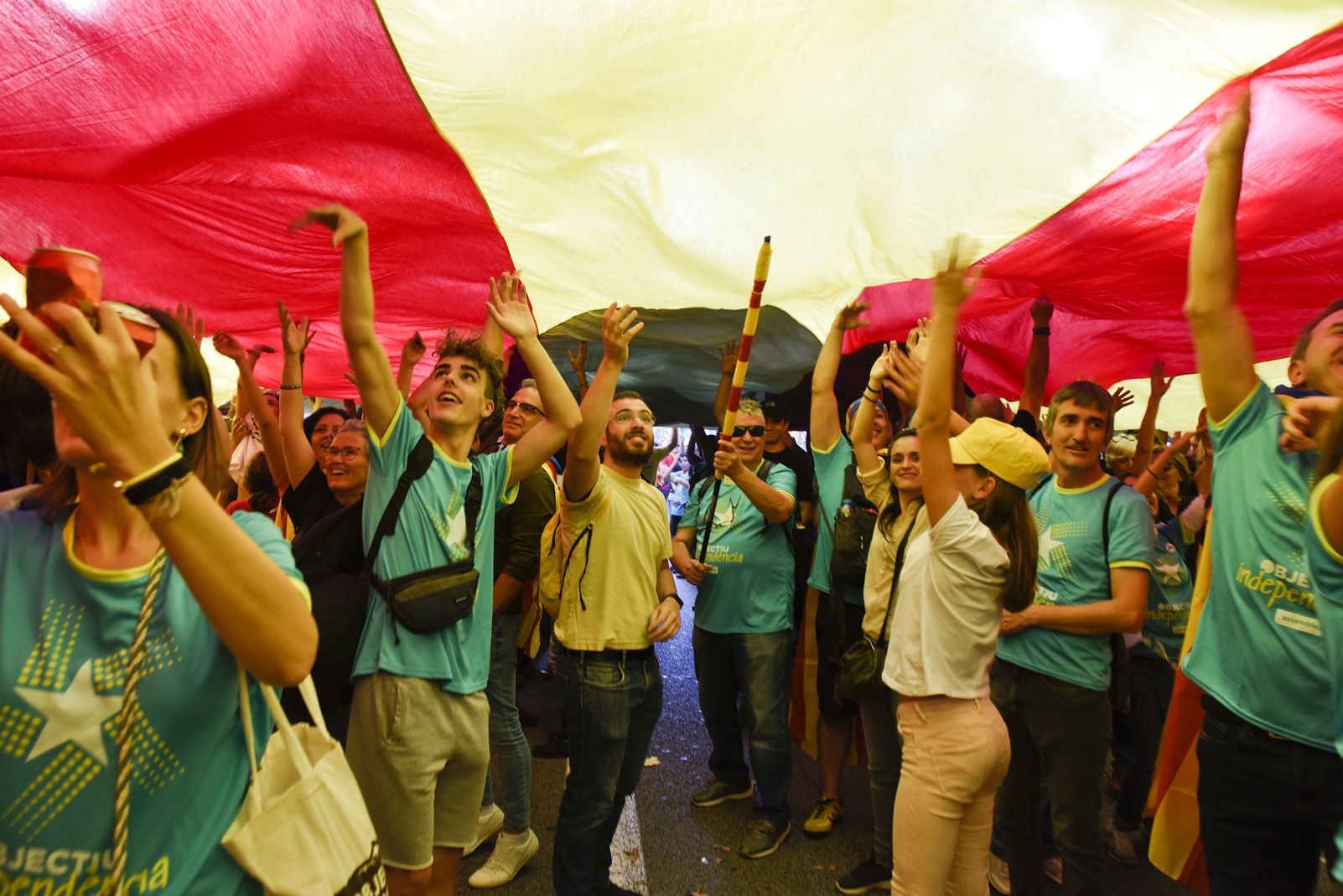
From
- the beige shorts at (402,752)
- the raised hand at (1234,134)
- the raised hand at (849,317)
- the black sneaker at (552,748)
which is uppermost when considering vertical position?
the raised hand at (1234,134)

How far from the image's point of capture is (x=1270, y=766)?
1946mm

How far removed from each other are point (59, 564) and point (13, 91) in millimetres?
2001

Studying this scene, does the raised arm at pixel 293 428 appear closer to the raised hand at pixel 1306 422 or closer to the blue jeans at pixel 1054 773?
the blue jeans at pixel 1054 773

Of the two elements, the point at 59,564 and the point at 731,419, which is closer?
the point at 59,564

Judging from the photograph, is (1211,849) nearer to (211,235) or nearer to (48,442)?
(48,442)

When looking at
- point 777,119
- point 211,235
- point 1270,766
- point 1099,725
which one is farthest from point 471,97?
point 1099,725

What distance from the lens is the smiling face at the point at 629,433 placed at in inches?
135

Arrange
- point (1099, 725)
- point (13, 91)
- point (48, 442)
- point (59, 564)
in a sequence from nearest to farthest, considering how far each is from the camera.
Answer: point (59, 564)
point (48, 442)
point (13, 91)
point (1099, 725)

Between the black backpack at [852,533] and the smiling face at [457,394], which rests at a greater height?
the smiling face at [457,394]

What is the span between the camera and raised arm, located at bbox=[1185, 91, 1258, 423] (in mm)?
2098

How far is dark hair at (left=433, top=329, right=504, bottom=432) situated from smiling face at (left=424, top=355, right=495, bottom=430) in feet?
0.05

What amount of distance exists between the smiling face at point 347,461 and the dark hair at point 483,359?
1.88 feet

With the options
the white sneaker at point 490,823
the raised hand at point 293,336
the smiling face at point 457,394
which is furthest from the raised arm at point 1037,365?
the raised hand at point 293,336

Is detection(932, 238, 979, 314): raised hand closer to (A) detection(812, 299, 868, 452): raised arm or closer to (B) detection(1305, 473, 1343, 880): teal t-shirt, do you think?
(B) detection(1305, 473, 1343, 880): teal t-shirt
